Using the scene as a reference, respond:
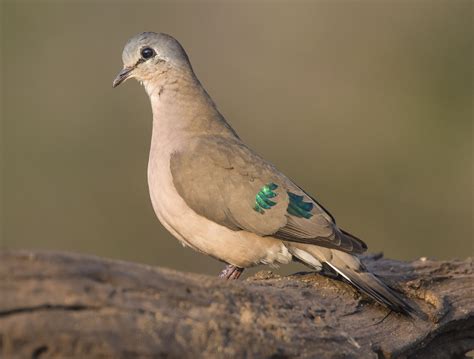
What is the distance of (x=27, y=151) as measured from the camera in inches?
447

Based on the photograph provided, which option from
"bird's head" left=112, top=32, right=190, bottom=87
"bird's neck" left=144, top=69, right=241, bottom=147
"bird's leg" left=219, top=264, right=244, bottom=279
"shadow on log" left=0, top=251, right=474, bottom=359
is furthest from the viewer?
"bird's head" left=112, top=32, right=190, bottom=87

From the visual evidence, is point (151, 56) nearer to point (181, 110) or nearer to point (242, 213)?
point (181, 110)

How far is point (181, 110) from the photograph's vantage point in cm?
648

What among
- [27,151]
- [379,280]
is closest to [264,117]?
[27,151]

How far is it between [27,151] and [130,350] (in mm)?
7708

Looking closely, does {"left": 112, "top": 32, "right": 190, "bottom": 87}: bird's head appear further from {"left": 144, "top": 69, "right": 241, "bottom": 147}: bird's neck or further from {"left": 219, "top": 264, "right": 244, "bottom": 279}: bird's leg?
{"left": 219, "top": 264, "right": 244, "bottom": 279}: bird's leg


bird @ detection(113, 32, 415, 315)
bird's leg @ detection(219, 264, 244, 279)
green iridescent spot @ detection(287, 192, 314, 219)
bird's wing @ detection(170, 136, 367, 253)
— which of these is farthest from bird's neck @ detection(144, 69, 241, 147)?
bird's leg @ detection(219, 264, 244, 279)

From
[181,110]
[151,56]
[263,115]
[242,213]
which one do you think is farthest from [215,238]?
[263,115]

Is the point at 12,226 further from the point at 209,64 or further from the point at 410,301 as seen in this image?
the point at 410,301

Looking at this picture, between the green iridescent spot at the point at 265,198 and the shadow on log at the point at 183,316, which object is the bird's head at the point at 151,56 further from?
the shadow on log at the point at 183,316

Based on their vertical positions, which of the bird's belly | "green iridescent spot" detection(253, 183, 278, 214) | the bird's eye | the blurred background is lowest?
the bird's belly

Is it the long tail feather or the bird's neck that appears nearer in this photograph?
the long tail feather

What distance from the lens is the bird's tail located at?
18.0ft

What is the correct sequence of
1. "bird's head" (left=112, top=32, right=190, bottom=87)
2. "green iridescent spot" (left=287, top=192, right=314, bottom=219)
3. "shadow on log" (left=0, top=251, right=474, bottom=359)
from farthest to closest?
1. "bird's head" (left=112, top=32, right=190, bottom=87)
2. "green iridescent spot" (left=287, top=192, right=314, bottom=219)
3. "shadow on log" (left=0, top=251, right=474, bottom=359)
